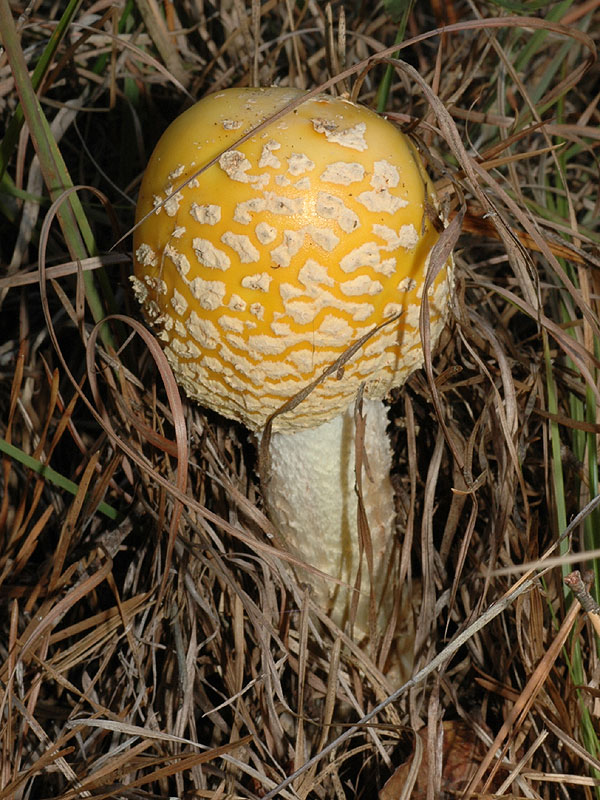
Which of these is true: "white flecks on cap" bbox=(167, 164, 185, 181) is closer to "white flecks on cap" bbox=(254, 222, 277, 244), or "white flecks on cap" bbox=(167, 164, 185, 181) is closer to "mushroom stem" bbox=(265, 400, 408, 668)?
"white flecks on cap" bbox=(254, 222, 277, 244)

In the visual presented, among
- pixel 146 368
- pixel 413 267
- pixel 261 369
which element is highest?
pixel 413 267

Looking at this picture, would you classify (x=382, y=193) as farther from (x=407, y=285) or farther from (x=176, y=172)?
(x=176, y=172)

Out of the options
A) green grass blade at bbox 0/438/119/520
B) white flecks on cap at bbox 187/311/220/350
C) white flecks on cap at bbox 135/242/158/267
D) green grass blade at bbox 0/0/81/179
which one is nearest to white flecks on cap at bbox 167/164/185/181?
white flecks on cap at bbox 135/242/158/267

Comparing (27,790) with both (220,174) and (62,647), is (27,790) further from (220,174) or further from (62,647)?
(220,174)

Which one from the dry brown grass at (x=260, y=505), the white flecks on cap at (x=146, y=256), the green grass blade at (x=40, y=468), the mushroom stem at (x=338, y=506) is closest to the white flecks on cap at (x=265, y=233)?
the white flecks on cap at (x=146, y=256)

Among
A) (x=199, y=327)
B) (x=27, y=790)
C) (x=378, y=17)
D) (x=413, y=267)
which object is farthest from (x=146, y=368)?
(x=378, y=17)

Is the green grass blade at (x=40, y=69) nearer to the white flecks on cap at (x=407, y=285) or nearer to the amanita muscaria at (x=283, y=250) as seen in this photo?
the amanita muscaria at (x=283, y=250)
